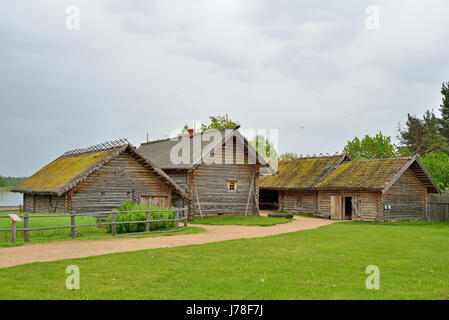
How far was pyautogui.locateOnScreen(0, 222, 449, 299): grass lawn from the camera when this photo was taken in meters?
9.71

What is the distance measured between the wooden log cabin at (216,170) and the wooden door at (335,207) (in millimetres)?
6145

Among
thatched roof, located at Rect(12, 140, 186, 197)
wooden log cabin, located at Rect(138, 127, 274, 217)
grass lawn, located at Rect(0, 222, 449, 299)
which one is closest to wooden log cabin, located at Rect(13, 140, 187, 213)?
thatched roof, located at Rect(12, 140, 186, 197)

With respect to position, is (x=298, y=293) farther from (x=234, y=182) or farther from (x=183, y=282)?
(x=234, y=182)

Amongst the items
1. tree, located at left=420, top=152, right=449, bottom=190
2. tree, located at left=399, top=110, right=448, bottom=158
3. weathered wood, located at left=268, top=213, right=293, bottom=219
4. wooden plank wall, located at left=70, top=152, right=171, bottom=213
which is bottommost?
weathered wood, located at left=268, top=213, right=293, bottom=219

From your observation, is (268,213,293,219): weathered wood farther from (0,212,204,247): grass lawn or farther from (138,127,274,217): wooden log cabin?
(0,212,204,247): grass lawn

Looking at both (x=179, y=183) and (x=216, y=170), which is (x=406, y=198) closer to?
(x=216, y=170)

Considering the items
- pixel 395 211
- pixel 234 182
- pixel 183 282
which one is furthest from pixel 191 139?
pixel 183 282

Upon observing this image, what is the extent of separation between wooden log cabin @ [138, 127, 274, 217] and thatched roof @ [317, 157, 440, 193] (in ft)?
19.9

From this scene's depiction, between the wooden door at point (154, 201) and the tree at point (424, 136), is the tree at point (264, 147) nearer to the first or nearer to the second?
the tree at point (424, 136)

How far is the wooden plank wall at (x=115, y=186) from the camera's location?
25.9m

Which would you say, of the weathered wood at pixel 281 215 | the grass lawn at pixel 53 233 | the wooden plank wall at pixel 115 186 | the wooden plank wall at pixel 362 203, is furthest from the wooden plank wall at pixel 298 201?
the grass lawn at pixel 53 233

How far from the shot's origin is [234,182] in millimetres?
34375
